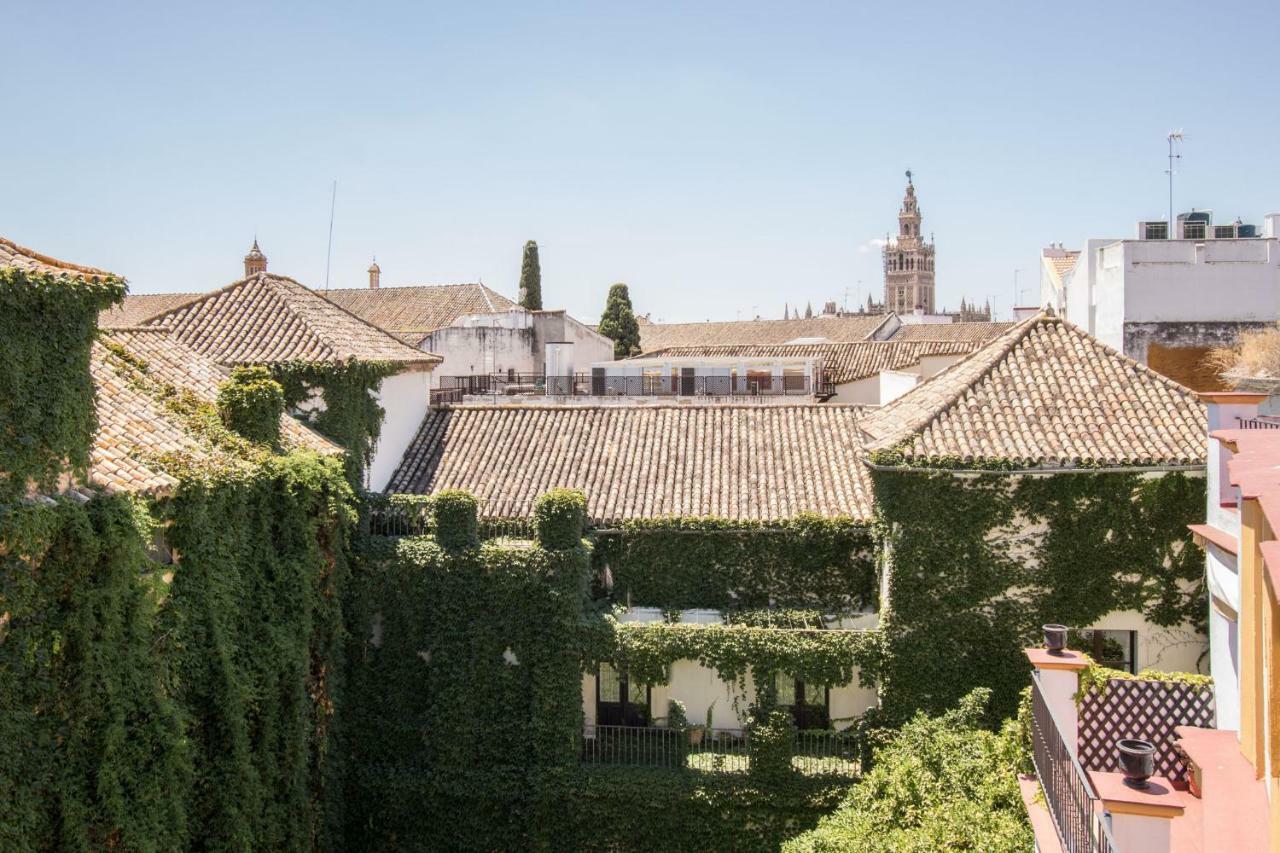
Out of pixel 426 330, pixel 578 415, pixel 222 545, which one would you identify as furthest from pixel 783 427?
pixel 426 330

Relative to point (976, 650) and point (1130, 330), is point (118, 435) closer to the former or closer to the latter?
point (976, 650)

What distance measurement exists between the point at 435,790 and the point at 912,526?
32.5 ft

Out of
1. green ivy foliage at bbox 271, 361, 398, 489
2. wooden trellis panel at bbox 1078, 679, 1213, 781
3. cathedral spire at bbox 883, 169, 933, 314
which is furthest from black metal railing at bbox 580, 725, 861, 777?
cathedral spire at bbox 883, 169, 933, 314

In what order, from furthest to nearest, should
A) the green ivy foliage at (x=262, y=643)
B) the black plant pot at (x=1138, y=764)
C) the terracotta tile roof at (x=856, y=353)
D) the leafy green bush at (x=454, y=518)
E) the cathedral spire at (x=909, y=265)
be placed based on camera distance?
1. the cathedral spire at (x=909, y=265)
2. the terracotta tile roof at (x=856, y=353)
3. the leafy green bush at (x=454, y=518)
4. the green ivy foliage at (x=262, y=643)
5. the black plant pot at (x=1138, y=764)

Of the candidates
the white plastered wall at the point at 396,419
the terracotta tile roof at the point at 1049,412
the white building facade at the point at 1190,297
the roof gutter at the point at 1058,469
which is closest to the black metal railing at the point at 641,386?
the white plastered wall at the point at 396,419

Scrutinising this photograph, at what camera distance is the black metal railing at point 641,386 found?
38.7 meters

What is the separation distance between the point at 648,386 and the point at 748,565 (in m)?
20.3

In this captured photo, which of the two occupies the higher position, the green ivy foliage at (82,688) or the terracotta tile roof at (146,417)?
the terracotta tile roof at (146,417)

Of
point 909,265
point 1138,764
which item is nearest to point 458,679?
point 1138,764

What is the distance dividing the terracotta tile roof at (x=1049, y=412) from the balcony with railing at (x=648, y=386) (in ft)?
57.7

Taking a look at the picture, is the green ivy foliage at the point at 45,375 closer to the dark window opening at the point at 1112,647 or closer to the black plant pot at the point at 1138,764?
the black plant pot at the point at 1138,764

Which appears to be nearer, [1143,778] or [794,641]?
[1143,778]

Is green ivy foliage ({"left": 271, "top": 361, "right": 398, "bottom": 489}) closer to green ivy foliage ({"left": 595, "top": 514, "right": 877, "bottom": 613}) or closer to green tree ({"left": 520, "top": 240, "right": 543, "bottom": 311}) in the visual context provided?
green ivy foliage ({"left": 595, "top": 514, "right": 877, "bottom": 613})

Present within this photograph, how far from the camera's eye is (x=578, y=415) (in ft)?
81.7
